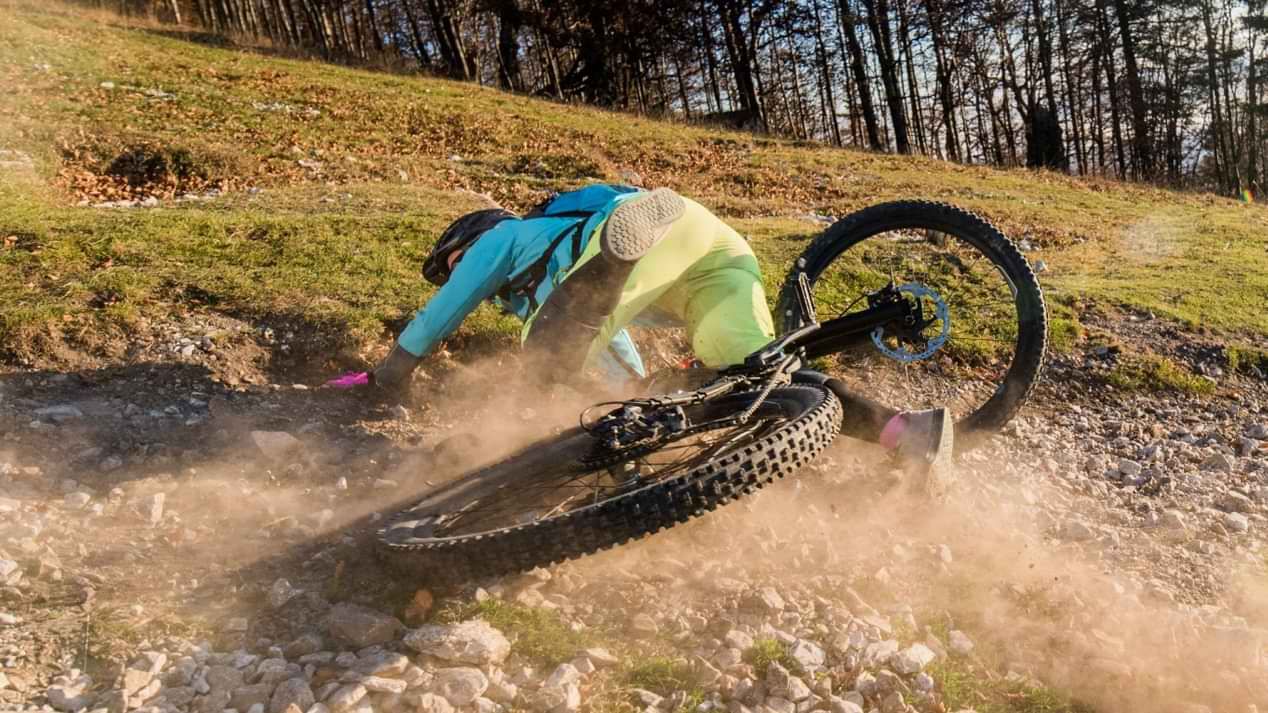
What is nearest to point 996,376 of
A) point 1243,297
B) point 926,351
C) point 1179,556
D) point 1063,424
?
point 1063,424

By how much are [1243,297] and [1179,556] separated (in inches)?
206

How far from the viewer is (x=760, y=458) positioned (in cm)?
274

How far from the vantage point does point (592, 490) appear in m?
3.17

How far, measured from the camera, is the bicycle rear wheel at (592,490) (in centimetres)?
256

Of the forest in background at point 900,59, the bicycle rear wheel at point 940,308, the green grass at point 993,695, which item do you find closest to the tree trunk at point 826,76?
the forest in background at point 900,59

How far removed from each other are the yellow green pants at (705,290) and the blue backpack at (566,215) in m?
0.20

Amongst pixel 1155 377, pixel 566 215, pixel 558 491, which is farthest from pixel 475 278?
pixel 1155 377

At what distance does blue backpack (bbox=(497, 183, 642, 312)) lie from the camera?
3.90 metres

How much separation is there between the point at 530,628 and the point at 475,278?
186cm

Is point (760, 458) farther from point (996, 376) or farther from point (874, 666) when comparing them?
point (996, 376)

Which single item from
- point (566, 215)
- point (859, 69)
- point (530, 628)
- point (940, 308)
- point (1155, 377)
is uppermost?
point (859, 69)

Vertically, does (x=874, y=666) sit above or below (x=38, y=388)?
below

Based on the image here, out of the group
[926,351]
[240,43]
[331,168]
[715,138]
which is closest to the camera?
[926,351]

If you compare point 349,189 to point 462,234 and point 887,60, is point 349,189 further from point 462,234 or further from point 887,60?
point 887,60
